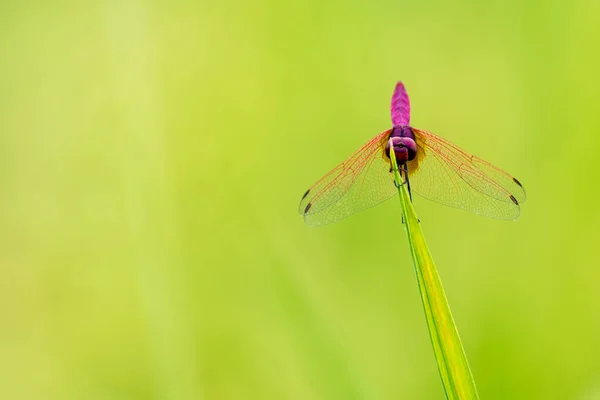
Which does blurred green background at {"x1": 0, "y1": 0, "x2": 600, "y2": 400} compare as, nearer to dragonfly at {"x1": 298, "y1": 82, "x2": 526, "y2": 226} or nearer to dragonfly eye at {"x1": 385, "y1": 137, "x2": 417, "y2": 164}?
dragonfly at {"x1": 298, "y1": 82, "x2": 526, "y2": 226}

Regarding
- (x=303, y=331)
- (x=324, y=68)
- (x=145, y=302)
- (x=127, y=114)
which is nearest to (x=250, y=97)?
(x=324, y=68)

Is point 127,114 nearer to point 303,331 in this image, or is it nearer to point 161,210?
point 161,210

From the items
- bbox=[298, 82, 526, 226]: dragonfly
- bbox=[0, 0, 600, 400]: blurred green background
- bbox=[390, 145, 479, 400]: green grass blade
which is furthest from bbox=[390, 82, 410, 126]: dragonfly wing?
bbox=[390, 145, 479, 400]: green grass blade

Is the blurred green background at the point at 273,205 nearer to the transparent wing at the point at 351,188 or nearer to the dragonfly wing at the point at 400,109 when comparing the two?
the transparent wing at the point at 351,188

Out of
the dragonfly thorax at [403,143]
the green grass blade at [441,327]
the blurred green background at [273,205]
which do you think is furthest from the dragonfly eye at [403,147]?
the green grass blade at [441,327]

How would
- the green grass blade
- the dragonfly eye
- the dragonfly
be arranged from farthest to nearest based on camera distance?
the dragonfly, the dragonfly eye, the green grass blade

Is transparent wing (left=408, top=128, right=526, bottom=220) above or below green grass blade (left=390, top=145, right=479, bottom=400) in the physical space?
above
